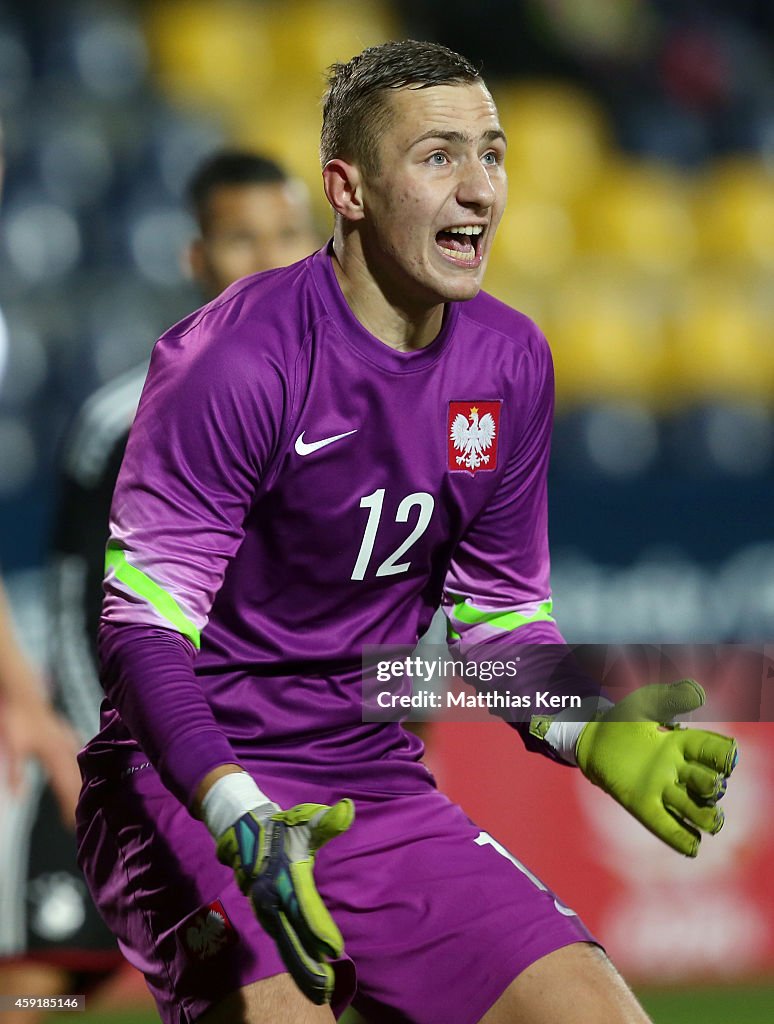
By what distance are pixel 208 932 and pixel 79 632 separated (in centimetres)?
165

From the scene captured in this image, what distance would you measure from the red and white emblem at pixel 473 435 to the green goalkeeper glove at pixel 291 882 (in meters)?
0.64

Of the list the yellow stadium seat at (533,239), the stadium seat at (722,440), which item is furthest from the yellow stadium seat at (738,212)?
the stadium seat at (722,440)

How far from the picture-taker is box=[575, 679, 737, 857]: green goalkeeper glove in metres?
1.97

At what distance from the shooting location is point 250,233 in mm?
3643

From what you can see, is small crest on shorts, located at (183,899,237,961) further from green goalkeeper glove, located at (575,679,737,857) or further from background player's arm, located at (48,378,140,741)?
background player's arm, located at (48,378,140,741)

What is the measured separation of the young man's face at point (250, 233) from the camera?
142 inches

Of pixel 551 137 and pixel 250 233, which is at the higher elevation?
pixel 551 137

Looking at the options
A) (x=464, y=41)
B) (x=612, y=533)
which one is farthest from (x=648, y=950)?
(x=464, y=41)

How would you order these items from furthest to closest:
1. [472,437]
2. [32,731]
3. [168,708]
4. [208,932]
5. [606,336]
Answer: [606,336]
[32,731]
[472,437]
[208,932]
[168,708]

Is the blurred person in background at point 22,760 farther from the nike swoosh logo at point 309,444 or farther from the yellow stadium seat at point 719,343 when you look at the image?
the yellow stadium seat at point 719,343

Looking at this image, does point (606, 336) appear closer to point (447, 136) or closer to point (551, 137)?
point (551, 137)

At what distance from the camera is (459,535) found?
7.41 ft

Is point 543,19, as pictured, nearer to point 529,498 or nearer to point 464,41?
point 464,41

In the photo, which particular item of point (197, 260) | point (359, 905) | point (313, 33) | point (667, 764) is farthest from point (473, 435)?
point (313, 33)
